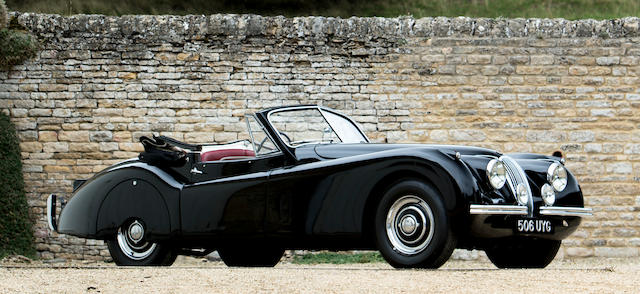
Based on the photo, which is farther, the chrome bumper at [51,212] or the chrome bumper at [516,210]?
the chrome bumper at [51,212]

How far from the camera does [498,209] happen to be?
19.5 ft

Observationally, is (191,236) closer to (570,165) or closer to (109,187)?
(109,187)

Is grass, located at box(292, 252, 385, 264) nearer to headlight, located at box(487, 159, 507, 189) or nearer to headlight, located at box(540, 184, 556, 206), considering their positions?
headlight, located at box(540, 184, 556, 206)

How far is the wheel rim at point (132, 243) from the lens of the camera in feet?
25.1

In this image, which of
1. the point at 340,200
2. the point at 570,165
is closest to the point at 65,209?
the point at 340,200

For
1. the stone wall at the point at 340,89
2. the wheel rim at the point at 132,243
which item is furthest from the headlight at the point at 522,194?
the stone wall at the point at 340,89

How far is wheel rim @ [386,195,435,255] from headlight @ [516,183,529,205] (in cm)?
68

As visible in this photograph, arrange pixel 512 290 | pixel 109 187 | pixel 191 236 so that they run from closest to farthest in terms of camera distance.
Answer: pixel 512 290 < pixel 191 236 < pixel 109 187

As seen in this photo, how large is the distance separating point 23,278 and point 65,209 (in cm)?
213

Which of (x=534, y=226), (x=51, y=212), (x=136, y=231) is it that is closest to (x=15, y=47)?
(x=51, y=212)

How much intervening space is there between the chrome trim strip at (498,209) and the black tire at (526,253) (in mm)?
791

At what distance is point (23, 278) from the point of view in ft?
19.7

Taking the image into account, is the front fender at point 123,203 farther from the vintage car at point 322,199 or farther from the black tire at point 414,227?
the black tire at point 414,227

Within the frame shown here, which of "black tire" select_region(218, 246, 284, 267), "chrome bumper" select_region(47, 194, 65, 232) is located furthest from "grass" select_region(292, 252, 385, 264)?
"chrome bumper" select_region(47, 194, 65, 232)
